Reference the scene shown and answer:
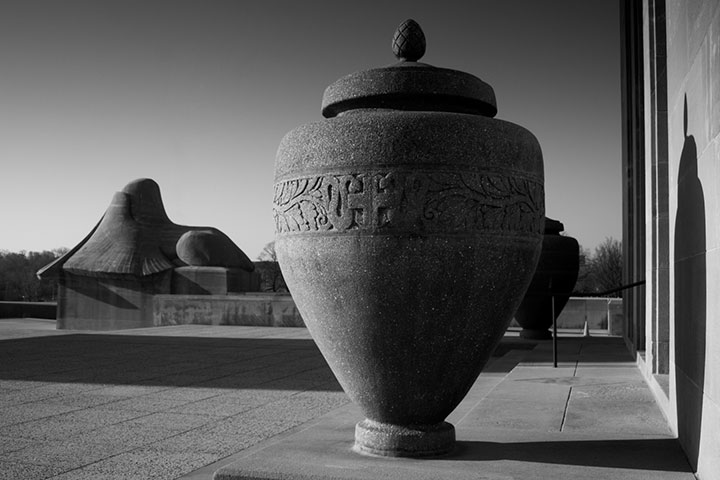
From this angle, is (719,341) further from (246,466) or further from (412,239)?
(246,466)

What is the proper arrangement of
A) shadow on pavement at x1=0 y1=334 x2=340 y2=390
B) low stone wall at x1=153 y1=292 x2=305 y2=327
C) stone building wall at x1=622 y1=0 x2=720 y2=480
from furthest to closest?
→ 1. low stone wall at x1=153 y1=292 x2=305 y2=327
2. shadow on pavement at x1=0 y1=334 x2=340 y2=390
3. stone building wall at x1=622 y1=0 x2=720 y2=480

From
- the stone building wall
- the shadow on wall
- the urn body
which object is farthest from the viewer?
the urn body

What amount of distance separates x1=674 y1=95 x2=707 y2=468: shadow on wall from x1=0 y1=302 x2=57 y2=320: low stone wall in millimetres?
34167

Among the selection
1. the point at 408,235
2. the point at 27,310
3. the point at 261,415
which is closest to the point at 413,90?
the point at 408,235

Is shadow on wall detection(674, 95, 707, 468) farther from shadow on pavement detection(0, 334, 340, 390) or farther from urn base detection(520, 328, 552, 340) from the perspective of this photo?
urn base detection(520, 328, 552, 340)

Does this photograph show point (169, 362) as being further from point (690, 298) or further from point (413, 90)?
point (690, 298)

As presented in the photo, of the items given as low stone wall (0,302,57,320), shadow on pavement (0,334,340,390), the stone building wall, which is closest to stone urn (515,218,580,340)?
shadow on pavement (0,334,340,390)

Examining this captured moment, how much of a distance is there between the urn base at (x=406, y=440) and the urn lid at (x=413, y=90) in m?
1.59

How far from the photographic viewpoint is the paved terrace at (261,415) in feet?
11.7

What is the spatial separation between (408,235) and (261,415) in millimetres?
3081

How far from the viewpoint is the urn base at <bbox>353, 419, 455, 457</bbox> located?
354 cm

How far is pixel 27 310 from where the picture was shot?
3359cm

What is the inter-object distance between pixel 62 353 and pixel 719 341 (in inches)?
377

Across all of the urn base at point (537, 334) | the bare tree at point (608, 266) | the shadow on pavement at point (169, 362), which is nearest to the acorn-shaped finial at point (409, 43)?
the shadow on pavement at point (169, 362)
